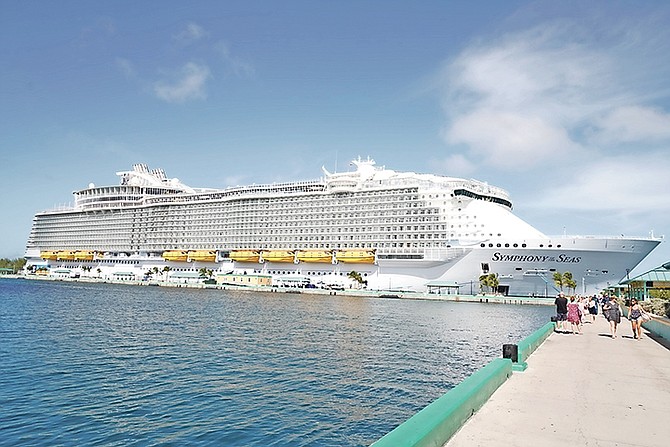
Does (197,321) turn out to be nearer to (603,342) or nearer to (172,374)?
(172,374)

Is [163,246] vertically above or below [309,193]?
below

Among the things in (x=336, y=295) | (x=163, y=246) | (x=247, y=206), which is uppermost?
(x=247, y=206)

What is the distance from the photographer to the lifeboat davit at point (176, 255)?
9615 cm

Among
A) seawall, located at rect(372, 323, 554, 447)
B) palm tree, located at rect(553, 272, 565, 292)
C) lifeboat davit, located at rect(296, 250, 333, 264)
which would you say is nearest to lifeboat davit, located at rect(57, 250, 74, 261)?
lifeboat davit, located at rect(296, 250, 333, 264)

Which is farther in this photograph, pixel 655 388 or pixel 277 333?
pixel 277 333

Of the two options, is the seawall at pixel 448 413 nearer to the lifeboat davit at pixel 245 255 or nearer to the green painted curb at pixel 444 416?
the green painted curb at pixel 444 416

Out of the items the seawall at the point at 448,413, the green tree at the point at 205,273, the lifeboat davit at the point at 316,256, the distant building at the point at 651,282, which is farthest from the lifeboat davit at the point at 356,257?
the seawall at the point at 448,413

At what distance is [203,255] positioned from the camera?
94.1m

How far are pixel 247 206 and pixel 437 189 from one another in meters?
A: 36.6

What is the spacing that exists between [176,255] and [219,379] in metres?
86.0

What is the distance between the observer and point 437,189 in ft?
246

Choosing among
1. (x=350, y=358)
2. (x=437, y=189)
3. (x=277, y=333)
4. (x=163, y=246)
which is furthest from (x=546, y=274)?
(x=163, y=246)

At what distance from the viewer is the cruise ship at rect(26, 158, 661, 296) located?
62250 mm

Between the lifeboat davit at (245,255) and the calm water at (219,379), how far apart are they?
57893 mm
